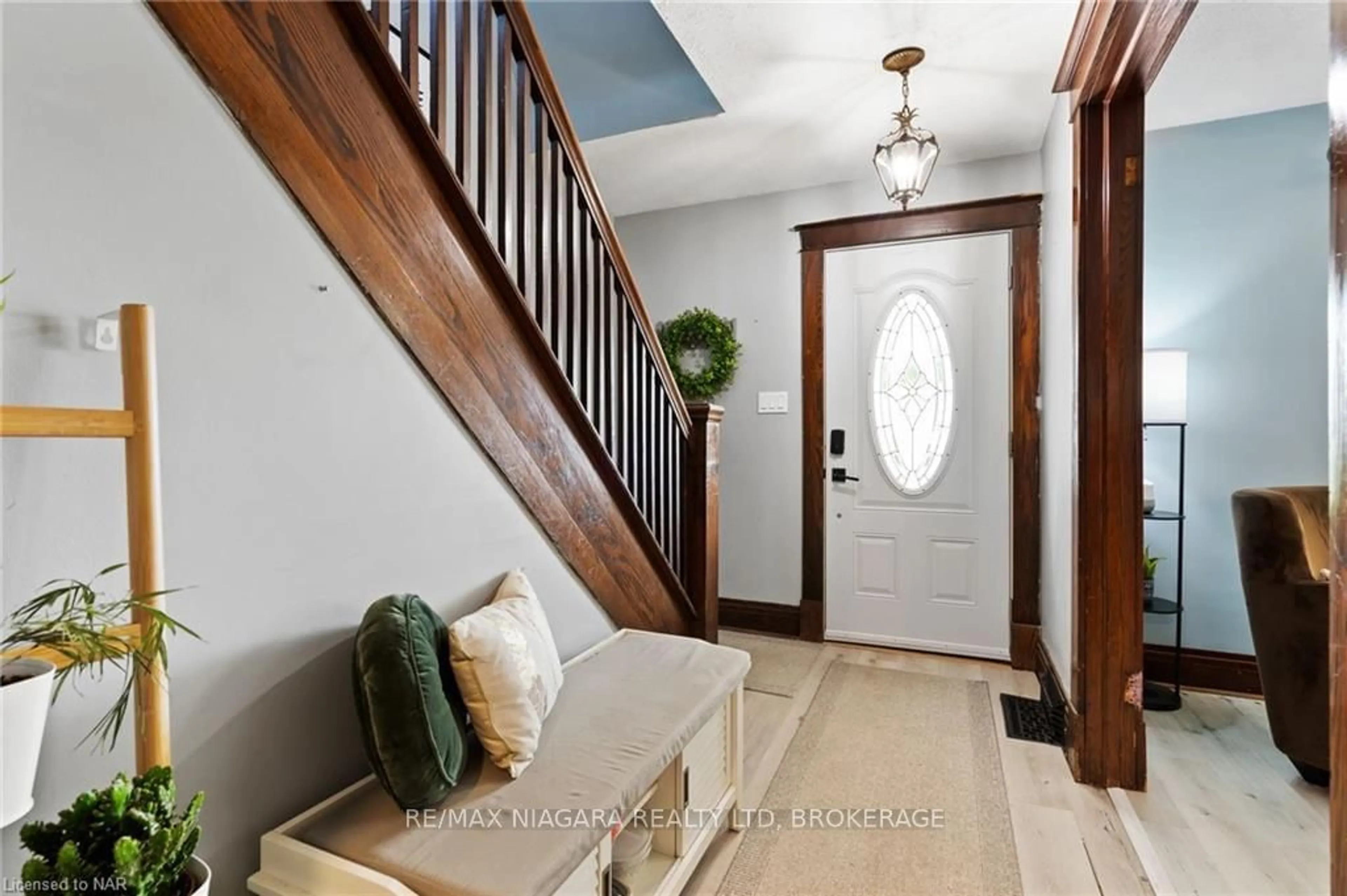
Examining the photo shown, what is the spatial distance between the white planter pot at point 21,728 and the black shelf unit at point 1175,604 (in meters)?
3.15

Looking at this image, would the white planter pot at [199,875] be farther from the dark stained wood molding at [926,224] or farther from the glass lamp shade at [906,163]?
the dark stained wood molding at [926,224]

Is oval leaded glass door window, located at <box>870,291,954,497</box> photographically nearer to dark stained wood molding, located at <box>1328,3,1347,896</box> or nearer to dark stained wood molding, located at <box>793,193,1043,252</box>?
Result: dark stained wood molding, located at <box>793,193,1043,252</box>

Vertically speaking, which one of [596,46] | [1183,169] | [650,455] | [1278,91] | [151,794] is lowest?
[151,794]

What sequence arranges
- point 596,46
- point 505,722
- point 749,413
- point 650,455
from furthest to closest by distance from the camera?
point 749,413 < point 596,46 < point 650,455 < point 505,722

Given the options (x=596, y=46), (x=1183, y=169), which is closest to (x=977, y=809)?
(x=1183, y=169)

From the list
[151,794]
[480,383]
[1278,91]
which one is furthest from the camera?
[1278,91]

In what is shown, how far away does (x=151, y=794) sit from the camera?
68 centimetres

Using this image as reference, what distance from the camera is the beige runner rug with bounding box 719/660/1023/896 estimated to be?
1.60 meters

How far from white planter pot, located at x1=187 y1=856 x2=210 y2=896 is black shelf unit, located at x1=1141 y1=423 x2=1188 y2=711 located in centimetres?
303

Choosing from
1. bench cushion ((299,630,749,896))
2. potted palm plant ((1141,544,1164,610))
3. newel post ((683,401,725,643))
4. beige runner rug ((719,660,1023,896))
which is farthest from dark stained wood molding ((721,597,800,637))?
bench cushion ((299,630,749,896))

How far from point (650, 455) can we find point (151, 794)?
1670mm

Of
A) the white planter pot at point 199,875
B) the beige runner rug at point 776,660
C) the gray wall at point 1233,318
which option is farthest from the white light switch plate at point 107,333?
the gray wall at point 1233,318

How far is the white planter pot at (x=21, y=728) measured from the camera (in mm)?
592

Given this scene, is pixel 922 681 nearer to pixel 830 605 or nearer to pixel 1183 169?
pixel 830 605
